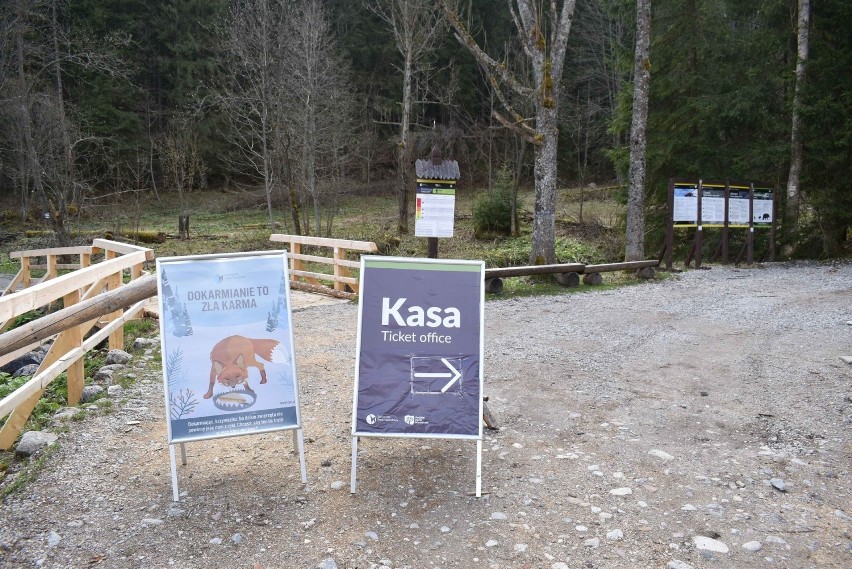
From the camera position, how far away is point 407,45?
24.8 metres

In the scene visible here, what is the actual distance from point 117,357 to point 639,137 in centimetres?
1137

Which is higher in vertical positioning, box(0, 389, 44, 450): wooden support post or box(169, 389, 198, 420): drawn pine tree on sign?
box(169, 389, 198, 420): drawn pine tree on sign

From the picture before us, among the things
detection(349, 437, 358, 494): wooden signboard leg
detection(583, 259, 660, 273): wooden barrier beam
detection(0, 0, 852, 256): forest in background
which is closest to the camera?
detection(349, 437, 358, 494): wooden signboard leg

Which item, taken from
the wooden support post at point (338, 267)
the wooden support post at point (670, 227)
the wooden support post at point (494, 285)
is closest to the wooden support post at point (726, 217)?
the wooden support post at point (670, 227)

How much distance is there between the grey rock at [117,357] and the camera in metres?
7.50

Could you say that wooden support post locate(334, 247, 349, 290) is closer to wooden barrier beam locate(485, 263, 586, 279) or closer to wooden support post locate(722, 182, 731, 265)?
wooden barrier beam locate(485, 263, 586, 279)

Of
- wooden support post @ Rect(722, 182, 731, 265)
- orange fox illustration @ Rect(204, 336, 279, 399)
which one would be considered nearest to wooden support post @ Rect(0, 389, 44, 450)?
orange fox illustration @ Rect(204, 336, 279, 399)

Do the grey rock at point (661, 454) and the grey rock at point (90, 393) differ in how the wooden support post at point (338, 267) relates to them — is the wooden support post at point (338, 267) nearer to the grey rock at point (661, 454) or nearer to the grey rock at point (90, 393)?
the grey rock at point (90, 393)

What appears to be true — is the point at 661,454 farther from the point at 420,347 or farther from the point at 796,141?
the point at 796,141

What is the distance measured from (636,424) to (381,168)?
3754cm

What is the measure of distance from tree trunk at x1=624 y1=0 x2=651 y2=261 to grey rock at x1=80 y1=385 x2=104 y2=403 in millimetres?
11513

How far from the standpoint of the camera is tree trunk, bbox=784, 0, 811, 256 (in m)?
16.4

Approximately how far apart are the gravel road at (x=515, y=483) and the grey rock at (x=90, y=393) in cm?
24

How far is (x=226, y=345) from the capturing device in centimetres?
435
